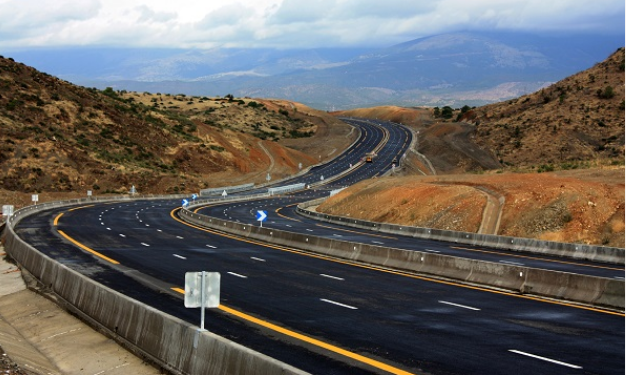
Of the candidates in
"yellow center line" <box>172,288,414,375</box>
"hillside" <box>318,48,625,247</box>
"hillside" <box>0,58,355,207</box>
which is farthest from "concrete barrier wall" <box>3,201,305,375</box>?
"hillside" <box>0,58,355,207</box>

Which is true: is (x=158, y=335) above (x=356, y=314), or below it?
above

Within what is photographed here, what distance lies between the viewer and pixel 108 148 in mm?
120812

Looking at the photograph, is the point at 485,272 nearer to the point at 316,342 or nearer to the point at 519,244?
the point at 316,342

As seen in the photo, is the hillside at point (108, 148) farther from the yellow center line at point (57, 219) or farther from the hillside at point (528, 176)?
the hillside at point (528, 176)

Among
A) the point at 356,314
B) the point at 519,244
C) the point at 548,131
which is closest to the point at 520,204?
the point at 519,244

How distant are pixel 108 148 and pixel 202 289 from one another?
11007 centimetres

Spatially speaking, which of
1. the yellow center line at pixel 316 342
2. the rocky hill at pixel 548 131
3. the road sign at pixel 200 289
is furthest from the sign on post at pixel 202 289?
the rocky hill at pixel 548 131

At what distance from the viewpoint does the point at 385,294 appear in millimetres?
25469

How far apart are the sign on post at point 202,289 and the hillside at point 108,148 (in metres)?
77.6

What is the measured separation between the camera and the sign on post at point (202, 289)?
47.4 ft

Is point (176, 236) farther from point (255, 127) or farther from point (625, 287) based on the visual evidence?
point (255, 127)

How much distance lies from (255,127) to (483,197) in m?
129

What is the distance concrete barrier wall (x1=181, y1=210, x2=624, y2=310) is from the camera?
23.4 metres

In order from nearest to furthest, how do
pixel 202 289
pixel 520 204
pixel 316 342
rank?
pixel 202 289 → pixel 316 342 → pixel 520 204
